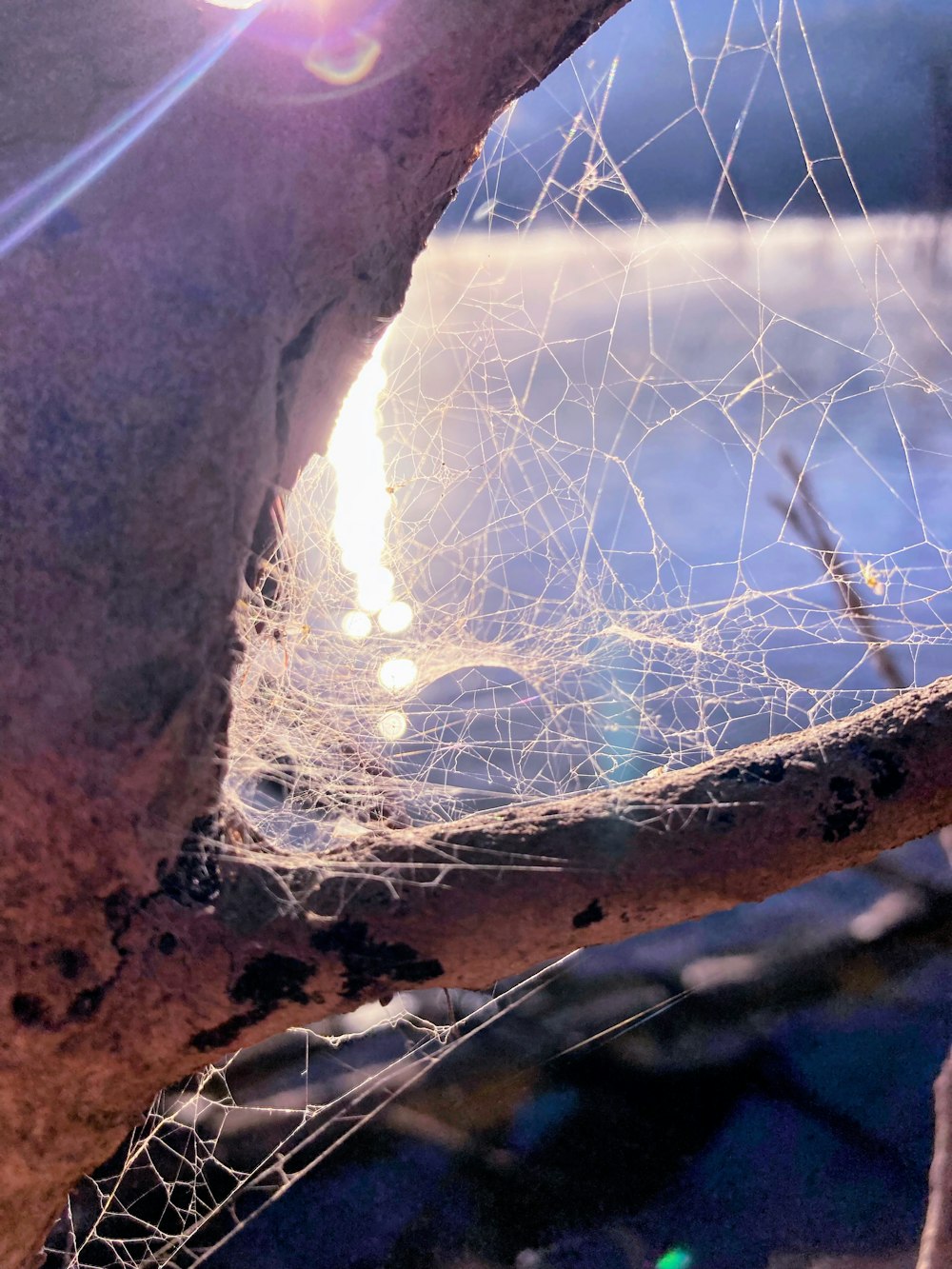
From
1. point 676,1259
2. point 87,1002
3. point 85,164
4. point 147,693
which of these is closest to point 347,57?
point 85,164

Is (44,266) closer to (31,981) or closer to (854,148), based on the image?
(31,981)

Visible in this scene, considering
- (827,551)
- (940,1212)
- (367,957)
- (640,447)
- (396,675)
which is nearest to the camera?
(367,957)

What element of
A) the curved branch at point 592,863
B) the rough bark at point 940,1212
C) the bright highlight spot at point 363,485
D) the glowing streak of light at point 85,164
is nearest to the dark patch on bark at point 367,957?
the curved branch at point 592,863

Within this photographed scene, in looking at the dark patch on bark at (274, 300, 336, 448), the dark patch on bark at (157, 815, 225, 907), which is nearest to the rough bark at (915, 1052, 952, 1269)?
the dark patch on bark at (157, 815, 225, 907)

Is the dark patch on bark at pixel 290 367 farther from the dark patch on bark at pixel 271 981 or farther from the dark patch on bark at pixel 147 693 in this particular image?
the dark patch on bark at pixel 271 981

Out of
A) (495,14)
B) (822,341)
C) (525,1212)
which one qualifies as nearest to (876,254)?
(822,341)

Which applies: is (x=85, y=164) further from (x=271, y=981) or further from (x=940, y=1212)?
(x=940, y=1212)

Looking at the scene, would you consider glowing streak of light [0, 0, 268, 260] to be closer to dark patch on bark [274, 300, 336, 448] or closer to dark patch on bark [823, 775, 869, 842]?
dark patch on bark [274, 300, 336, 448]
